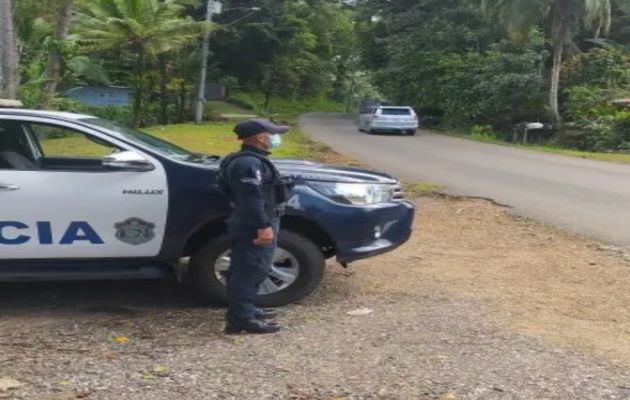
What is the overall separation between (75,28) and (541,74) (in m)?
18.9

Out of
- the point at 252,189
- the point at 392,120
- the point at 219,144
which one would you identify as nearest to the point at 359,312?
the point at 252,189

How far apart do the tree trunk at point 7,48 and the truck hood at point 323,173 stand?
841cm

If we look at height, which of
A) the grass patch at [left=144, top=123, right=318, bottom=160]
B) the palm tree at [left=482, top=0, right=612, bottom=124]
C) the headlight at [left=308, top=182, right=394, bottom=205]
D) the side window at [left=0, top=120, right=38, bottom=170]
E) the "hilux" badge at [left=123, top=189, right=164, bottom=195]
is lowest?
the grass patch at [left=144, top=123, right=318, bottom=160]

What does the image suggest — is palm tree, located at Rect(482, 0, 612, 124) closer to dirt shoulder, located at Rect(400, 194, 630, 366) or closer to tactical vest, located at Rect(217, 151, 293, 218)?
dirt shoulder, located at Rect(400, 194, 630, 366)

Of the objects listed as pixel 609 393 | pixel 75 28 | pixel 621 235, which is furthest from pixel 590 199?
pixel 75 28

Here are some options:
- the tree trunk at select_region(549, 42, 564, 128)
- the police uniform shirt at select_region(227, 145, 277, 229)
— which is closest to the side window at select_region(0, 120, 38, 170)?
the police uniform shirt at select_region(227, 145, 277, 229)

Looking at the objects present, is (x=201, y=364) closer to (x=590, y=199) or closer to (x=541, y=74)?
(x=590, y=199)

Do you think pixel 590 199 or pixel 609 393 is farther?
pixel 590 199

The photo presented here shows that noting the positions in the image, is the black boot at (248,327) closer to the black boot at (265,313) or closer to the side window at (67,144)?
the black boot at (265,313)

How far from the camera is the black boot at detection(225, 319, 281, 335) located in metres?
5.06

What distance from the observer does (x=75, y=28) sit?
30.5 m

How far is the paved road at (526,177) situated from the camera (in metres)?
10.6

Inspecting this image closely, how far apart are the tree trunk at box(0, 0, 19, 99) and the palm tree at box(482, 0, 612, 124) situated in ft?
71.2

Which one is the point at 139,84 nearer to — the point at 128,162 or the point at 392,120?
the point at 392,120
